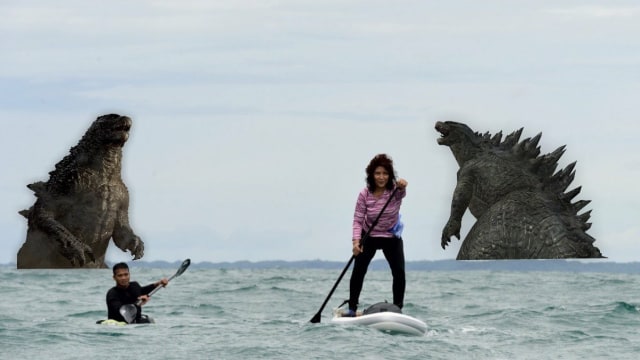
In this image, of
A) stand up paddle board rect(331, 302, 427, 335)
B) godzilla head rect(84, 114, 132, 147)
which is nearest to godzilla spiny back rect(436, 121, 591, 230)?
godzilla head rect(84, 114, 132, 147)

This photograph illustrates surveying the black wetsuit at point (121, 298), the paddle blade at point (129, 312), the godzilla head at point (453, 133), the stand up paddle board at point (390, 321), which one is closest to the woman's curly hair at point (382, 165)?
the stand up paddle board at point (390, 321)

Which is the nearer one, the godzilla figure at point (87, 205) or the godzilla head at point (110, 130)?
the godzilla figure at point (87, 205)

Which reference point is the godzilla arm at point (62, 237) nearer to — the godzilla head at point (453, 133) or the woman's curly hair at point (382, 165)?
the godzilla head at point (453, 133)

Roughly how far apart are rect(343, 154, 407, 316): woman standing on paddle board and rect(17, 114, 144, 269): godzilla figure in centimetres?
1920

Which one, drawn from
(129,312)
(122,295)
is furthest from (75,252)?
(129,312)

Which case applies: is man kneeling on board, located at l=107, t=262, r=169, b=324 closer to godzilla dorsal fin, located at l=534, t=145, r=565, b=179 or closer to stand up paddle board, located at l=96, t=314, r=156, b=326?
stand up paddle board, located at l=96, t=314, r=156, b=326

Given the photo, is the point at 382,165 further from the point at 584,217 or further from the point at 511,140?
the point at 584,217

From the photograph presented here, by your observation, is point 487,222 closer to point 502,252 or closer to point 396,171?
point 502,252

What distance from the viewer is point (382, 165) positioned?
16531 millimetres

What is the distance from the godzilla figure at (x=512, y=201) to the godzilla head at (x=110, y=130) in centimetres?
875

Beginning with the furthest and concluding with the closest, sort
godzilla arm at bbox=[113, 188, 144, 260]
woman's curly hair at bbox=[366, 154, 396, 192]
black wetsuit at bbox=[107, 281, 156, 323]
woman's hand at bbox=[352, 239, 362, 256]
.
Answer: godzilla arm at bbox=[113, 188, 144, 260], black wetsuit at bbox=[107, 281, 156, 323], woman's curly hair at bbox=[366, 154, 396, 192], woman's hand at bbox=[352, 239, 362, 256]

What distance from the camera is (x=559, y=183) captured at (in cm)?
3641

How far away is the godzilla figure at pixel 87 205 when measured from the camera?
35.3 m

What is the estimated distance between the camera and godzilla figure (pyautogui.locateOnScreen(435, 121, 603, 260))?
3512 centimetres
